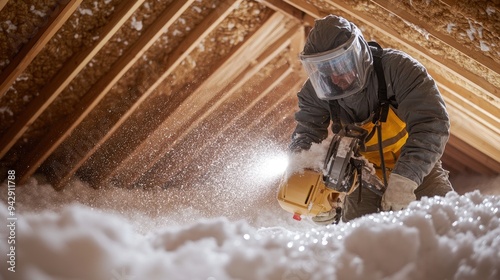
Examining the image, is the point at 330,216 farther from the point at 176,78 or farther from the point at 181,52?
the point at 176,78

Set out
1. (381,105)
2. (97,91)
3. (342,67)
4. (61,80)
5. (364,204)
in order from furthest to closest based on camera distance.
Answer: (97,91), (61,80), (364,204), (381,105), (342,67)

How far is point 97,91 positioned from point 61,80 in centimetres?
35

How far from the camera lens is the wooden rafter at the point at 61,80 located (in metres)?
3.58

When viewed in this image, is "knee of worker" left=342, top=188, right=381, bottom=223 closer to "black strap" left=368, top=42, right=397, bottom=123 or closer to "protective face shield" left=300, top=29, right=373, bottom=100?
"black strap" left=368, top=42, right=397, bottom=123

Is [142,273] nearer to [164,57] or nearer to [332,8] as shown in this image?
[332,8]

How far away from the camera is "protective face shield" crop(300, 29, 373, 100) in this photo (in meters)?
2.40

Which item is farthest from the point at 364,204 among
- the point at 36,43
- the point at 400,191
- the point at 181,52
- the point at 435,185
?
the point at 36,43

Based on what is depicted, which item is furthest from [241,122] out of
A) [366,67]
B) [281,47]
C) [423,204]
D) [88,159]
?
[423,204]

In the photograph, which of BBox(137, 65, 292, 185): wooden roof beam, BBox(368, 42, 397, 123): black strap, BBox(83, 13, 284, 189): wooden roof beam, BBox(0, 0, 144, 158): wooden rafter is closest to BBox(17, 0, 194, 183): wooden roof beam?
BBox(0, 0, 144, 158): wooden rafter

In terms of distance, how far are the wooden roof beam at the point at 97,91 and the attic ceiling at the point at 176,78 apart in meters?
0.01

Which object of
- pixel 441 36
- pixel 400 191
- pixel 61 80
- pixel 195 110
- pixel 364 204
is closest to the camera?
pixel 400 191

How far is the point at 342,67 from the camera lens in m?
2.45

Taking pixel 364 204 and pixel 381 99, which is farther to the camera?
pixel 364 204

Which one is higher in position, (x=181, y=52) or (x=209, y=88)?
(x=181, y=52)
